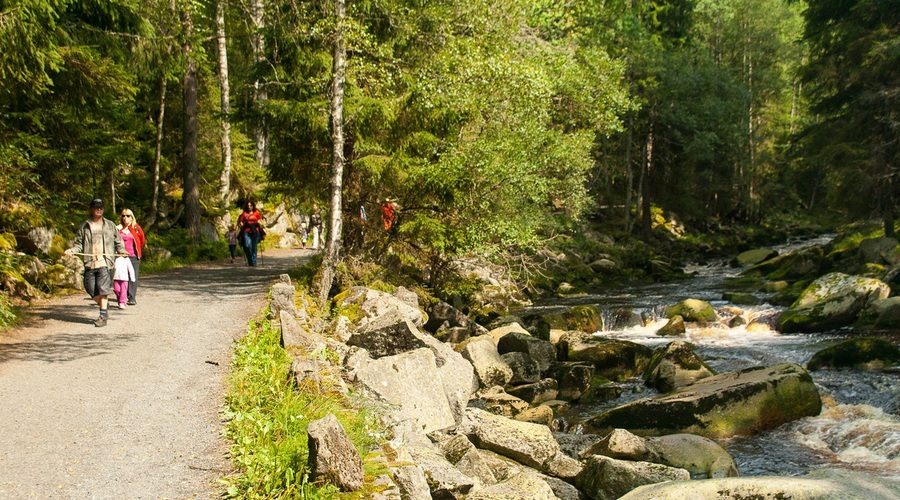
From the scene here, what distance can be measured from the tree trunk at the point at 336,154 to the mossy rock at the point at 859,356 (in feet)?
31.5

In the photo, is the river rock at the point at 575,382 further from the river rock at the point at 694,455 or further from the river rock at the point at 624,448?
the river rock at the point at 624,448

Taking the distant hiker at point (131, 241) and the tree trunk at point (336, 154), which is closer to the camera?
the distant hiker at point (131, 241)

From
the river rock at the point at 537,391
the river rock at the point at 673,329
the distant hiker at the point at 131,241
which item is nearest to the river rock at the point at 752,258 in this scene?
the river rock at the point at 673,329

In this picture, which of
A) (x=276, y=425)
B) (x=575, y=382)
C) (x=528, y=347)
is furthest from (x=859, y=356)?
(x=276, y=425)

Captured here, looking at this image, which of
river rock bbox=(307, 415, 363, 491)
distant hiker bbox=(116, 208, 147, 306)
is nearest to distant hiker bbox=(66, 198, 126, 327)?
distant hiker bbox=(116, 208, 147, 306)

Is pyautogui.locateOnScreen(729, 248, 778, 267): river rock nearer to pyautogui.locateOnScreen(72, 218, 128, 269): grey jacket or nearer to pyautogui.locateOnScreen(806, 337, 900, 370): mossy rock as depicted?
pyautogui.locateOnScreen(806, 337, 900, 370): mossy rock

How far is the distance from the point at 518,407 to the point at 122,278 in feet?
23.7

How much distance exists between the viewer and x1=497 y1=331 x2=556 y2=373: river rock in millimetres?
14617

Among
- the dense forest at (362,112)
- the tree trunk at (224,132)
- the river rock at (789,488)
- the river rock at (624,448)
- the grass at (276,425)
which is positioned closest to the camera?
the grass at (276,425)

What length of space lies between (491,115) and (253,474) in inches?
532

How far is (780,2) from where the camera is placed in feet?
180

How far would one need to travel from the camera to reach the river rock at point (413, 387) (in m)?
8.95

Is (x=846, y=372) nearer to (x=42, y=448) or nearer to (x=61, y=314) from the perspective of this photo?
(x=42, y=448)

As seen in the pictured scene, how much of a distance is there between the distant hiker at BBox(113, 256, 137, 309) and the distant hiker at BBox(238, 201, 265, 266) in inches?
319
